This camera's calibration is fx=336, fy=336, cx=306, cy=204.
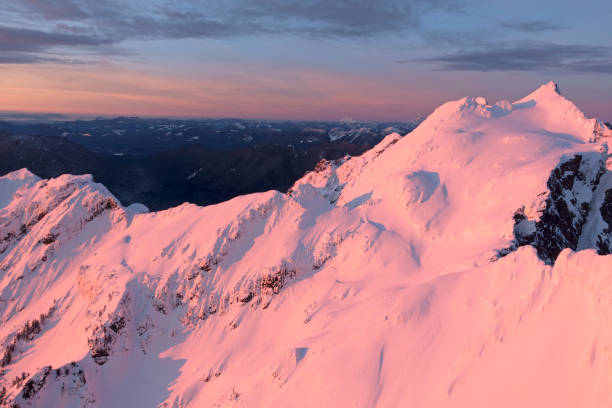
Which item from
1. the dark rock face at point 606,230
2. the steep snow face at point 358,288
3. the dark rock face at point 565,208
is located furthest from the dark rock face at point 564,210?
the steep snow face at point 358,288

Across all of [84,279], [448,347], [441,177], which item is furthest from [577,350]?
[84,279]

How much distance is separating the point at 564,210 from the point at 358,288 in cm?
3423

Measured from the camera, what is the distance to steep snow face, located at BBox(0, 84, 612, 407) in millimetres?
26656

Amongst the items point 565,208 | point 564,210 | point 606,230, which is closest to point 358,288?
point 564,210

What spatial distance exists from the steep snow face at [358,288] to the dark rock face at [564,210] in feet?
1.20

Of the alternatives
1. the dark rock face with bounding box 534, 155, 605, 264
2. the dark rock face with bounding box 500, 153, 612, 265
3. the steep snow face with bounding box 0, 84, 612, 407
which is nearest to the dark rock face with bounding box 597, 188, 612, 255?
the dark rock face with bounding box 500, 153, 612, 265

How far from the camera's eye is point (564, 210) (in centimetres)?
5016

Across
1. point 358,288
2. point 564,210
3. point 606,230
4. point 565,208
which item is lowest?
point 358,288

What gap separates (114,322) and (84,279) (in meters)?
16.9

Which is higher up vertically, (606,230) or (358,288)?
(606,230)

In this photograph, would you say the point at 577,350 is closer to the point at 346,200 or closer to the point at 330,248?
the point at 330,248

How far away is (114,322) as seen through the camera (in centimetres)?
4719

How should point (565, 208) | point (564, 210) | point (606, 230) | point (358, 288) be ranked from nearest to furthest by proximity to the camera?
point (358, 288), point (564, 210), point (565, 208), point (606, 230)

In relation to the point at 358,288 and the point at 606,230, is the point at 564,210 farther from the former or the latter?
the point at 358,288
